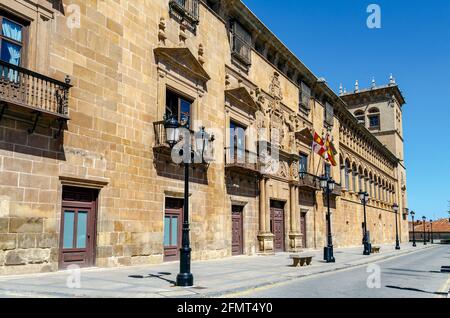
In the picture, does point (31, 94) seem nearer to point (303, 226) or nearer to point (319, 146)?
point (319, 146)

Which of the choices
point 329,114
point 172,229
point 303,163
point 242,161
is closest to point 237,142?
point 242,161

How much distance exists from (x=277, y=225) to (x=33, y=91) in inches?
725

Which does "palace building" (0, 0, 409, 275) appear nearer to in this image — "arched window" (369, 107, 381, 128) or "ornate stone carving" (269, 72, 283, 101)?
"ornate stone carving" (269, 72, 283, 101)

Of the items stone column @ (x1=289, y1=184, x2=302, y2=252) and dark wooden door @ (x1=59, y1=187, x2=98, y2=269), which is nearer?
dark wooden door @ (x1=59, y1=187, x2=98, y2=269)

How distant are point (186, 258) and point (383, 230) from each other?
2026 inches

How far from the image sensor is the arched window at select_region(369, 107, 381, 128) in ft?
229

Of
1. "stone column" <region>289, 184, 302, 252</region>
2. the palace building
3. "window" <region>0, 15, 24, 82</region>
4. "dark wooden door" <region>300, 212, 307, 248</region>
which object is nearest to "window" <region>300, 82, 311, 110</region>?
the palace building

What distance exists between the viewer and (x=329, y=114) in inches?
1491

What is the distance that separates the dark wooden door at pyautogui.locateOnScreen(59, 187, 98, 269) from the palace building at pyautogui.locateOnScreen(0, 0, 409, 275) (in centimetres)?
4

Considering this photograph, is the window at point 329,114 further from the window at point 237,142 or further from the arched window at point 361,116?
the arched window at point 361,116

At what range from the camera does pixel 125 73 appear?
15.2m

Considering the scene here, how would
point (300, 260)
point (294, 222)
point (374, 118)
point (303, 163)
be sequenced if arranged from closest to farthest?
point (300, 260) < point (294, 222) < point (303, 163) < point (374, 118)

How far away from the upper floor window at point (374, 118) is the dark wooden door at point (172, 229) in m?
58.4
